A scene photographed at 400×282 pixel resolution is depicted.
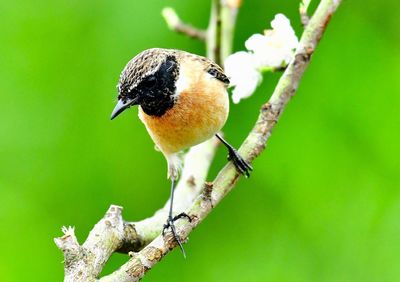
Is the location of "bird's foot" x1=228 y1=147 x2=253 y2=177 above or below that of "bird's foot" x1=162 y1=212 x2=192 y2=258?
above

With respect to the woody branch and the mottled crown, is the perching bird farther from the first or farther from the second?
the woody branch

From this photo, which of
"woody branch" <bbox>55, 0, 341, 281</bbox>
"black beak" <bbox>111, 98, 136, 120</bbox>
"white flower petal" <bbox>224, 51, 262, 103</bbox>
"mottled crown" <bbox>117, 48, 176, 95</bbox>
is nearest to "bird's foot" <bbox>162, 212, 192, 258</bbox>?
"woody branch" <bbox>55, 0, 341, 281</bbox>

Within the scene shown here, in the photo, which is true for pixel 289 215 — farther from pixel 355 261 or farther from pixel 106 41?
pixel 106 41

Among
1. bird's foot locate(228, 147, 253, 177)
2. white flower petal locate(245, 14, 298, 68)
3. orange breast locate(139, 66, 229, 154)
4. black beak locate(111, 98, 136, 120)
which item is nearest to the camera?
bird's foot locate(228, 147, 253, 177)

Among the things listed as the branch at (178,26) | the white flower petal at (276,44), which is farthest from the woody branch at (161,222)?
the branch at (178,26)

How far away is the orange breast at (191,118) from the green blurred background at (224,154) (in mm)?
706

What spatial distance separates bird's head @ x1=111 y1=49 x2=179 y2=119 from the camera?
349 centimetres

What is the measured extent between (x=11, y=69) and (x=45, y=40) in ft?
0.90

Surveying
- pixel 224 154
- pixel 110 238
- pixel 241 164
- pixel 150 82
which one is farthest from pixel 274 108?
pixel 224 154

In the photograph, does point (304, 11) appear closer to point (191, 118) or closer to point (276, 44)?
point (276, 44)

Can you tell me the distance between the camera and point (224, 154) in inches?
188

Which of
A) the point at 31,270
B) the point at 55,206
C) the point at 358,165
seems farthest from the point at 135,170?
the point at 358,165

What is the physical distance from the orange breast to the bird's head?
0.05m

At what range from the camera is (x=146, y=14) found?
Result: 4.61 meters
